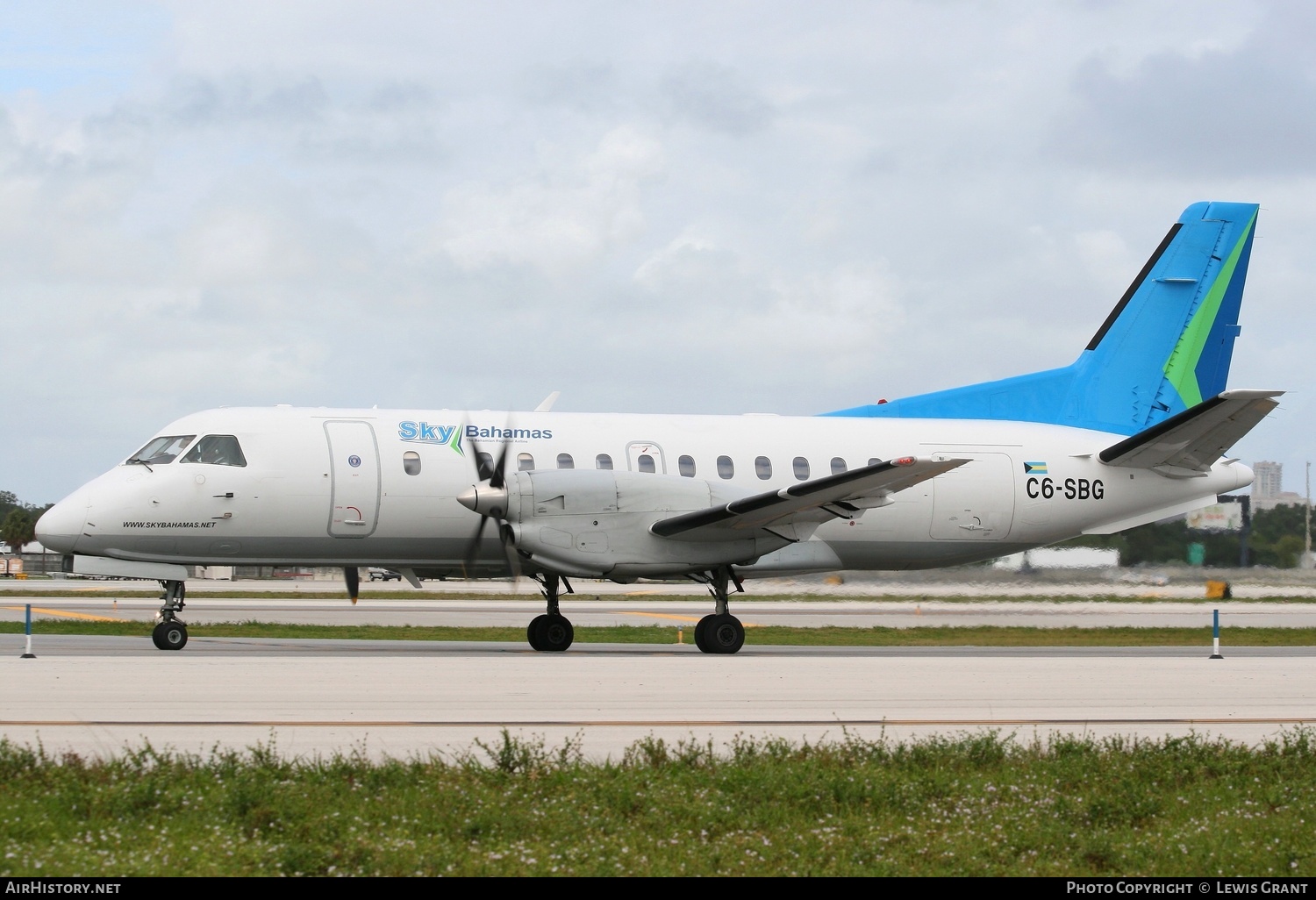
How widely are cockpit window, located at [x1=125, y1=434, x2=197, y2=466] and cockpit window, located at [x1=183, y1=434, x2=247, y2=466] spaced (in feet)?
0.63

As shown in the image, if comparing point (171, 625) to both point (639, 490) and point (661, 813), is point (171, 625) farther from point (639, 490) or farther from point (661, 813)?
point (661, 813)

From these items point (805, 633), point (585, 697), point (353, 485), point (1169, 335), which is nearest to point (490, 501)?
point (353, 485)

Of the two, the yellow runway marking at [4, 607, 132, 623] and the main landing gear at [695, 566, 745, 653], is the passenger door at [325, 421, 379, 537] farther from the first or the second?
the yellow runway marking at [4, 607, 132, 623]

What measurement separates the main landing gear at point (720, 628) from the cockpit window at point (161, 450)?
339 inches

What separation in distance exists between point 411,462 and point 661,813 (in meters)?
14.1

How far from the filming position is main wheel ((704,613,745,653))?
72.1 feet

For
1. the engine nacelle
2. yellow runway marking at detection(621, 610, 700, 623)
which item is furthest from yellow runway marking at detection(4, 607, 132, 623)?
the engine nacelle

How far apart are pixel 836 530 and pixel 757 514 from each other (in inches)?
123

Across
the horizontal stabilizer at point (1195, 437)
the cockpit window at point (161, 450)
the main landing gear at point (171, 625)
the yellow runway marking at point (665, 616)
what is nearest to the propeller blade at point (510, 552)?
the main landing gear at point (171, 625)

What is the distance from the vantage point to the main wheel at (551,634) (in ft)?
73.5

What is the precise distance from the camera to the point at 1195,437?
2459 centimetres

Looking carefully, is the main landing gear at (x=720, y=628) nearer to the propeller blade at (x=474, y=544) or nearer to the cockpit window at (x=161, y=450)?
the propeller blade at (x=474, y=544)
